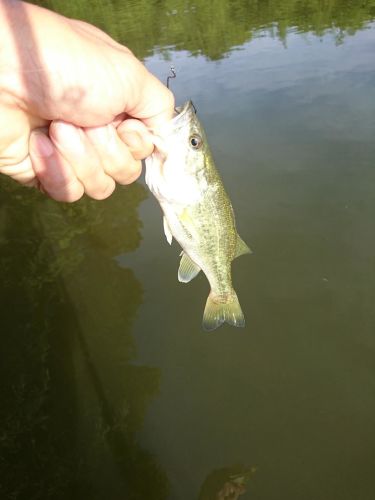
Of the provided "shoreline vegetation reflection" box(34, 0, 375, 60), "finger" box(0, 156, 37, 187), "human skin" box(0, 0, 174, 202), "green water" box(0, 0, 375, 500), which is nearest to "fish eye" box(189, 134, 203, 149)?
"human skin" box(0, 0, 174, 202)

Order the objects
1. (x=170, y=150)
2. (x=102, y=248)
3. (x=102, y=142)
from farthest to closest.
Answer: (x=102, y=248) → (x=170, y=150) → (x=102, y=142)

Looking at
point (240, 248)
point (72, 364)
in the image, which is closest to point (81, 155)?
point (240, 248)

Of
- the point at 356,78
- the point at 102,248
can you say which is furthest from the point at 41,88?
the point at 356,78

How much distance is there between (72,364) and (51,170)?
2900 mm

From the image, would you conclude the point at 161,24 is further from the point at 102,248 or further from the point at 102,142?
the point at 102,142

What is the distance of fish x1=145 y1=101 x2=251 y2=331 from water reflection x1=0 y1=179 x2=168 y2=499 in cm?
176

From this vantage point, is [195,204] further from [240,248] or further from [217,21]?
[217,21]

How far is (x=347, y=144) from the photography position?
721 cm

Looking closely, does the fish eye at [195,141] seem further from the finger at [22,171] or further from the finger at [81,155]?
the finger at [22,171]

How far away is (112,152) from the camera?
229 cm

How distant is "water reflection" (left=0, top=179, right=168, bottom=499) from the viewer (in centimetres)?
372

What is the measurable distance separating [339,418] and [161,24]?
20.3 m

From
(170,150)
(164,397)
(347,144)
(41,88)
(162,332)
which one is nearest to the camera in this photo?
(41,88)

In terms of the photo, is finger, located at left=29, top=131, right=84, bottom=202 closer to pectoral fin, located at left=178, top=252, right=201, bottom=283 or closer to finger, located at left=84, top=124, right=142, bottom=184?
finger, located at left=84, top=124, right=142, bottom=184
